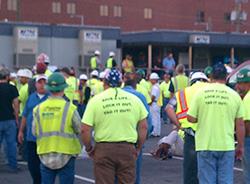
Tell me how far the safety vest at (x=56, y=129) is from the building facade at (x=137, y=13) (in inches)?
2067

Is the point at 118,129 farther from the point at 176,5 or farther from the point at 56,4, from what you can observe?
the point at 176,5

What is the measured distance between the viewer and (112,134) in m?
7.59

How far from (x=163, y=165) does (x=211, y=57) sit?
33.5 m

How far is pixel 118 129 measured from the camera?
25.0ft

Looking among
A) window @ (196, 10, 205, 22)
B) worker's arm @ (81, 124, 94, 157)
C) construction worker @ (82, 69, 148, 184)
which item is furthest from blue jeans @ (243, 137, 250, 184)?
window @ (196, 10, 205, 22)

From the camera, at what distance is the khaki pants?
7566 millimetres

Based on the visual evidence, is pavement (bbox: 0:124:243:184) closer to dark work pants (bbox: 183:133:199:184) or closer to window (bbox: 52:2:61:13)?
dark work pants (bbox: 183:133:199:184)

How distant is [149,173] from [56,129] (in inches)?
180

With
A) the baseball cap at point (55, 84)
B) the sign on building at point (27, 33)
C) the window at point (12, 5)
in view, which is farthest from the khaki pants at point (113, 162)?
the window at point (12, 5)

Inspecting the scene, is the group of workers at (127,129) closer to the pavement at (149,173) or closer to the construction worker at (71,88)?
the pavement at (149,173)

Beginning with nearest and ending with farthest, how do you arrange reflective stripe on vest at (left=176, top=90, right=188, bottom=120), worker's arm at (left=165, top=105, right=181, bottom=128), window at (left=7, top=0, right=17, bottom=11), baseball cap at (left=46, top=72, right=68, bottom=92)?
baseball cap at (left=46, top=72, right=68, bottom=92)
reflective stripe on vest at (left=176, top=90, right=188, bottom=120)
worker's arm at (left=165, top=105, right=181, bottom=128)
window at (left=7, top=0, right=17, bottom=11)

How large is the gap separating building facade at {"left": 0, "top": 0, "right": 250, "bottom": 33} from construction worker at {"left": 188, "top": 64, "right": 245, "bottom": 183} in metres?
53.1

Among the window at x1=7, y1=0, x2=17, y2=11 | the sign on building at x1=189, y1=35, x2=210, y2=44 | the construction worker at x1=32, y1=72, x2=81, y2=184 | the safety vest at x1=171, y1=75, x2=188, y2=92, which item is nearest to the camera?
the construction worker at x1=32, y1=72, x2=81, y2=184

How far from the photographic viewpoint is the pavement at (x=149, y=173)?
38.4 ft
